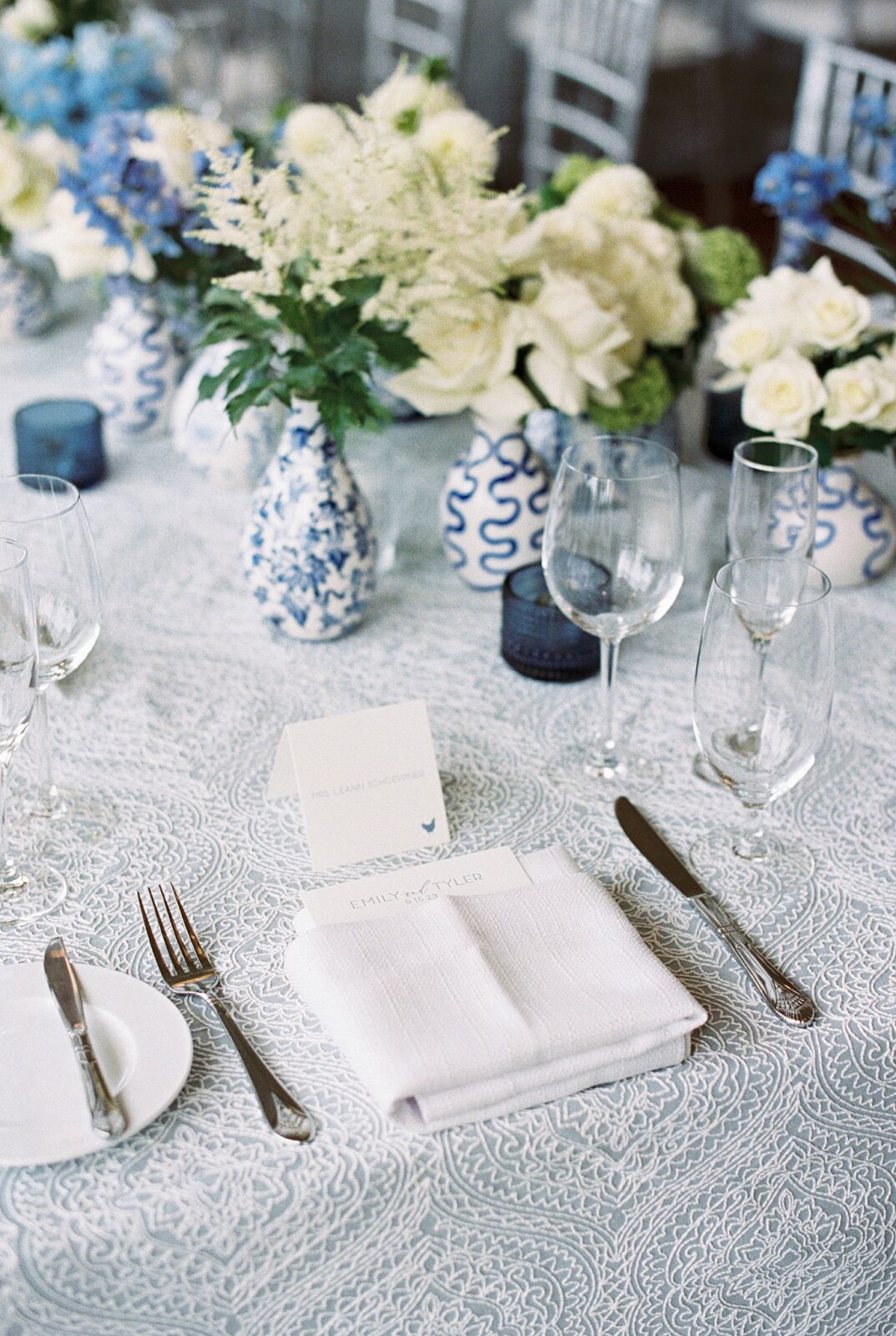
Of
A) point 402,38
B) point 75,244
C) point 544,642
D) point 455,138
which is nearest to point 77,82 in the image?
point 75,244

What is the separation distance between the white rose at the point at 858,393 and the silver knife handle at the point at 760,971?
574mm

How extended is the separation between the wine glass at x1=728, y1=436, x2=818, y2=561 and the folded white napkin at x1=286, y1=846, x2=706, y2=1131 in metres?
0.47

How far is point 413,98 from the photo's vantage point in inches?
67.2

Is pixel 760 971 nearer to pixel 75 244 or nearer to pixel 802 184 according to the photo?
pixel 802 184

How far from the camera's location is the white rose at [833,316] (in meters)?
1.32

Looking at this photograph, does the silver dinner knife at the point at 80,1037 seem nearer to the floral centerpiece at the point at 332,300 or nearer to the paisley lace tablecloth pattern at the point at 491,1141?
the paisley lace tablecloth pattern at the point at 491,1141

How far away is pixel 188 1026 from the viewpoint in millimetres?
846

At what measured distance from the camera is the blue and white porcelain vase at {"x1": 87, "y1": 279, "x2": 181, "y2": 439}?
1.68 m

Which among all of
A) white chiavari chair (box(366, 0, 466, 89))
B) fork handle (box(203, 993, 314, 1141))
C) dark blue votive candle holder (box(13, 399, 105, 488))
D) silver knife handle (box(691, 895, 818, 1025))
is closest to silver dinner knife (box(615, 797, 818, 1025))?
silver knife handle (box(691, 895, 818, 1025))


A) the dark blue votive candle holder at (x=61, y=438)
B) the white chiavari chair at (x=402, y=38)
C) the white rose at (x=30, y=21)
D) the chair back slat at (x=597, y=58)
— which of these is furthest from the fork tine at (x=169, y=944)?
the white chiavari chair at (x=402, y=38)

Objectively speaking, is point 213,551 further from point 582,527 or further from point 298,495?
point 582,527

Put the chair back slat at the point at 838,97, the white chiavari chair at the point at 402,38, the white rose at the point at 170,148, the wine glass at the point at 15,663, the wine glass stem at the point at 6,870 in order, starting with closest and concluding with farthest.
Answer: the wine glass at the point at 15,663, the wine glass stem at the point at 6,870, the white rose at the point at 170,148, the chair back slat at the point at 838,97, the white chiavari chair at the point at 402,38

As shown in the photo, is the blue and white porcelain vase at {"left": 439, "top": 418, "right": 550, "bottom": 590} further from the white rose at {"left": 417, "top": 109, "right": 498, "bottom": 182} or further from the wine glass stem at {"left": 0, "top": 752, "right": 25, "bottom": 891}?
the wine glass stem at {"left": 0, "top": 752, "right": 25, "bottom": 891}

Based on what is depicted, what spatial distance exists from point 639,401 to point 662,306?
4.1 inches
